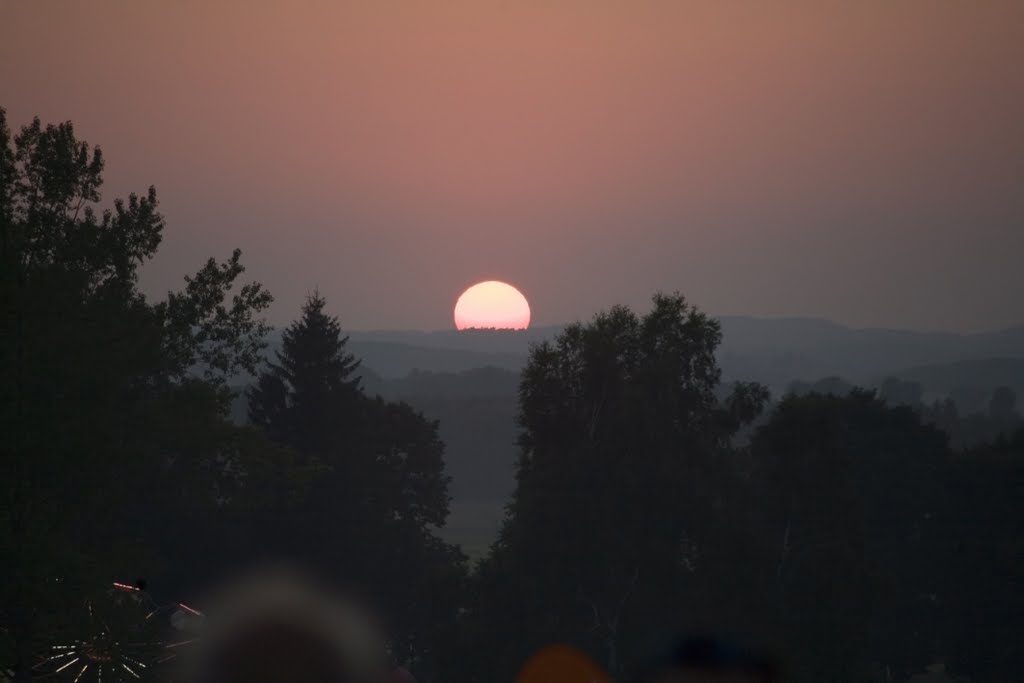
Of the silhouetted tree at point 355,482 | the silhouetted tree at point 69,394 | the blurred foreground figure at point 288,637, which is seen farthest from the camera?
the silhouetted tree at point 355,482

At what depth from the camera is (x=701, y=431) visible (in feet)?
144

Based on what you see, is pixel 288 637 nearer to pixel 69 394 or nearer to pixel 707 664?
pixel 707 664

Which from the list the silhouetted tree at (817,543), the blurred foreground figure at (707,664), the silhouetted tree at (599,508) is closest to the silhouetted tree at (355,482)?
the silhouetted tree at (599,508)

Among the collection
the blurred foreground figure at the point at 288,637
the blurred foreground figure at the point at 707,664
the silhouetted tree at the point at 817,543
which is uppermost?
the silhouetted tree at the point at 817,543

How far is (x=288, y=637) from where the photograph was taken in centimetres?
5306

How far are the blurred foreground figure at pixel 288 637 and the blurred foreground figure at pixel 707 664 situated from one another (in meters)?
11.7

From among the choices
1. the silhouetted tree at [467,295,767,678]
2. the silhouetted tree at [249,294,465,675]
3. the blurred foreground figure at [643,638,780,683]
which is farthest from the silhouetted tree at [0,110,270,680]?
the silhouetted tree at [249,294,465,675]

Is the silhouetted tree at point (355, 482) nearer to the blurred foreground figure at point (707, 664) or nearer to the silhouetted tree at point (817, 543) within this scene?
the blurred foreground figure at point (707, 664)

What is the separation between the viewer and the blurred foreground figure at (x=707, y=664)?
39188mm

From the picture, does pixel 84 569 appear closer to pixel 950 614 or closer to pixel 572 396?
pixel 572 396

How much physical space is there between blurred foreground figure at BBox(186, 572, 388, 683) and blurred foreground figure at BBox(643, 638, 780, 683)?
1172cm

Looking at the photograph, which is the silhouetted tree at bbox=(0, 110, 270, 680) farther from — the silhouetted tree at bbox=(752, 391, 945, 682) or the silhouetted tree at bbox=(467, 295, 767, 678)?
the silhouetted tree at bbox=(752, 391, 945, 682)

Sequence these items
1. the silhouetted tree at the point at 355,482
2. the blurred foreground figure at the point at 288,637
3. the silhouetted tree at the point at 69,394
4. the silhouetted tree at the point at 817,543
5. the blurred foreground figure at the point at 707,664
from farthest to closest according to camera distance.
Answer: the silhouetted tree at the point at 355,482
the blurred foreground figure at the point at 288,637
the silhouetted tree at the point at 817,543
the blurred foreground figure at the point at 707,664
the silhouetted tree at the point at 69,394

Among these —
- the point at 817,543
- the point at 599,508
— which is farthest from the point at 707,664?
the point at 599,508
